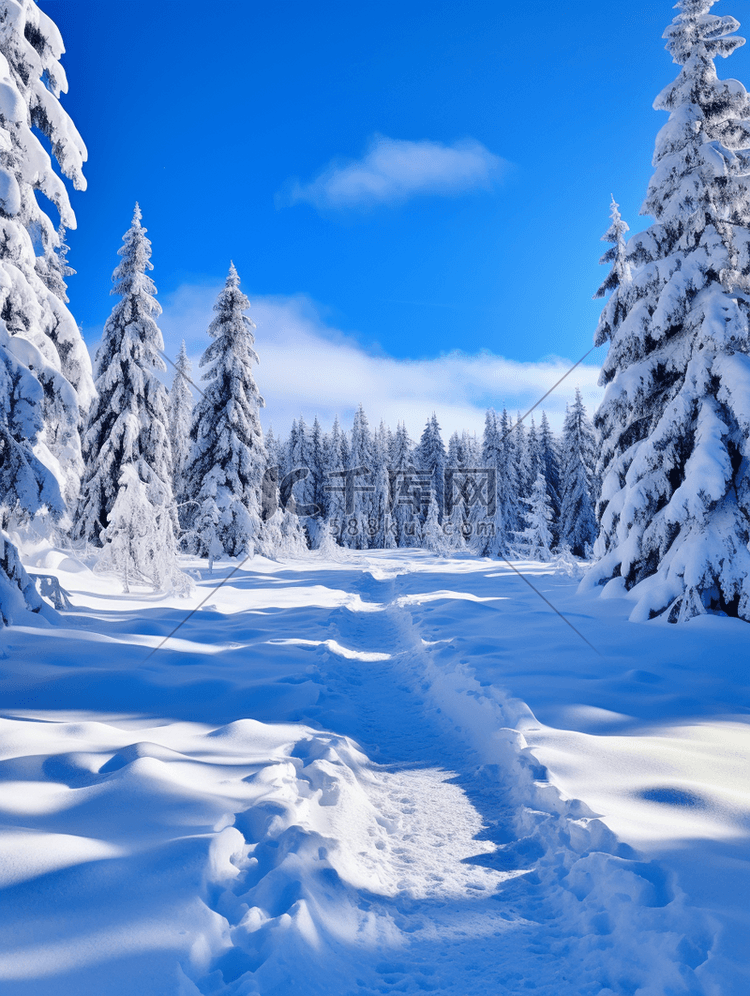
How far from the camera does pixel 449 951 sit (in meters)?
2.66

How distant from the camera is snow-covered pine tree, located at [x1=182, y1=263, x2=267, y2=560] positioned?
2103 centimetres

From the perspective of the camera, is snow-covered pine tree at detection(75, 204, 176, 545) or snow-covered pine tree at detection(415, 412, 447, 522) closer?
snow-covered pine tree at detection(75, 204, 176, 545)

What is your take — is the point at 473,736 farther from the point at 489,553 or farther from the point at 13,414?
the point at 489,553

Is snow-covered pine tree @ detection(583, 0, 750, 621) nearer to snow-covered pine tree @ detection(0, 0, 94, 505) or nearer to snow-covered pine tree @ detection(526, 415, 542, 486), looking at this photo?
snow-covered pine tree @ detection(0, 0, 94, 505)

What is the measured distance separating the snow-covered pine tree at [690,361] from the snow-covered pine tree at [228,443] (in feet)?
47.9

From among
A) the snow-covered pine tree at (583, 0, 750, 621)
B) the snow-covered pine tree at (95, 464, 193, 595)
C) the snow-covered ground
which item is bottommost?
the snow-covered ground

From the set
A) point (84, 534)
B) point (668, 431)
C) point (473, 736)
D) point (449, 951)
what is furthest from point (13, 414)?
point (84, 534)

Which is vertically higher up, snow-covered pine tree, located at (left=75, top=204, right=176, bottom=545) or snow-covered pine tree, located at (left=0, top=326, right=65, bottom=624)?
snow-covered pine tree, located at (left=75, top=204, right=176, bottom=545)

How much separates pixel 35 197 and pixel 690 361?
38.5ft

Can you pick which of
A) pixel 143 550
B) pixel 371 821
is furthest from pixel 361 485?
pixel 371 821

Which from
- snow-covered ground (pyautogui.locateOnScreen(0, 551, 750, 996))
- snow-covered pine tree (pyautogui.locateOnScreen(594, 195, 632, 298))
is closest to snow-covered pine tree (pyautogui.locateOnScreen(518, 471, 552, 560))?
snow-covered pine tree (pyautogui.locateOnScreen(594, 195, 632, 298))

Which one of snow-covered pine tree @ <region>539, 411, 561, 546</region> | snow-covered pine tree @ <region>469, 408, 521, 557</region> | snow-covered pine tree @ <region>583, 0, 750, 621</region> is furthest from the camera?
snow-covered pine tree @ <region>539, 411, 561, 546</region>

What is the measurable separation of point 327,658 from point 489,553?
29.8 meters

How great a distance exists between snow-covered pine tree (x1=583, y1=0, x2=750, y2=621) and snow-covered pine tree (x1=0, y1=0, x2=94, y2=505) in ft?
34.4
